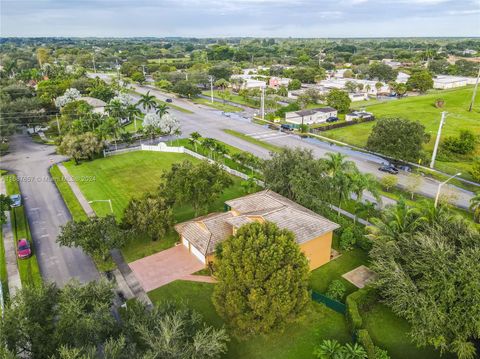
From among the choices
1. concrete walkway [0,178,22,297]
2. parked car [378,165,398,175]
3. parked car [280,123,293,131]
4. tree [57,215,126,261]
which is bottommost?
concrete walkway [0,178,22,297]

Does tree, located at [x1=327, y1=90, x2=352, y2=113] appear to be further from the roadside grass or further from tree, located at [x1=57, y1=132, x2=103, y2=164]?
the roadside grass

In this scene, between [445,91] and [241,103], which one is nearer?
[241,103]

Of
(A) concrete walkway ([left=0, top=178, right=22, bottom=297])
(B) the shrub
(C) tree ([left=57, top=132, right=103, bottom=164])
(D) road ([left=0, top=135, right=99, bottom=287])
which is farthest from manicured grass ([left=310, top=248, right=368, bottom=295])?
(C) tree ([left=57, top=132, right=103, bottom=164])

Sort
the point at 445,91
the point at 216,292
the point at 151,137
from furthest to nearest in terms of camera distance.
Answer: the point at 445,91 < the point at 151,137 < the point at 216,292

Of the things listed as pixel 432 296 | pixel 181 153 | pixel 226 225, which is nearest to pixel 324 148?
pixel 181 153

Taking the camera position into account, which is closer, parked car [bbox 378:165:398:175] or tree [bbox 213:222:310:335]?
tree [bbox 213:222:310:335]

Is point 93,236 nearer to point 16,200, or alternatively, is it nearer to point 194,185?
point 194,185

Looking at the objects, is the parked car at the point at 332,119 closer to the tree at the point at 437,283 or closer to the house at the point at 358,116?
the house at the point at 358,116

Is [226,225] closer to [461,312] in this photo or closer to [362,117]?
[461,312]
